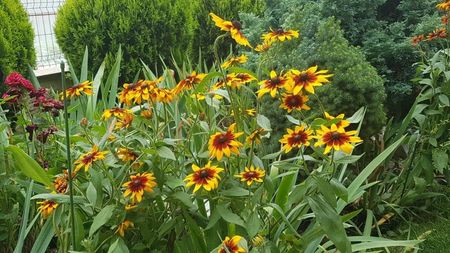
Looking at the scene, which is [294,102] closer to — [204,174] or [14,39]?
[204,174]

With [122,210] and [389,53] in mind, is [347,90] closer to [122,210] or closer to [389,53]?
[389,53]

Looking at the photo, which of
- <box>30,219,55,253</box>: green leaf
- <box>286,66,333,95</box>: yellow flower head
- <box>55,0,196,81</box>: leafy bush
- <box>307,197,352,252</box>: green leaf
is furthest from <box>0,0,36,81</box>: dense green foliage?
<box>307,197,352,252</box>: green leaf

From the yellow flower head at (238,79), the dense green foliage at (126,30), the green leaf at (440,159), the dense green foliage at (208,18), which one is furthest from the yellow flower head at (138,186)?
the dense green foliage at (208,18)

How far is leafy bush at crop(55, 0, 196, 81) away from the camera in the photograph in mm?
5062

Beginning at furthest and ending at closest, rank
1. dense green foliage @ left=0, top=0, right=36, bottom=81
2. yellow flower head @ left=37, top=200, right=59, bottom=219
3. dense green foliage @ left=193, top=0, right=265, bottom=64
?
1. dense green foliage @ left=193, top=0, right=265, bottom=64
2. dense green foliage @ left=0, top=0, right=36, bottom=81
3. yellow flower head @ left=37, top=200, right=59, bottom=219

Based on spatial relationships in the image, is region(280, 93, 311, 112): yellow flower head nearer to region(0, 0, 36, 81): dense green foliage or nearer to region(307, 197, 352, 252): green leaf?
region(307, 197, 352, 252): green leaf

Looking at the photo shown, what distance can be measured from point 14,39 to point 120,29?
86 centimetres

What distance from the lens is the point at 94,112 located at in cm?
295

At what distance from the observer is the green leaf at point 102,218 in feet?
5.21

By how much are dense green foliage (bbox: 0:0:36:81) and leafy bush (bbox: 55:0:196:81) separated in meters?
0.30

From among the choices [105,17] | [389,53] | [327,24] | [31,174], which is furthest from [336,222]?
[105,17]

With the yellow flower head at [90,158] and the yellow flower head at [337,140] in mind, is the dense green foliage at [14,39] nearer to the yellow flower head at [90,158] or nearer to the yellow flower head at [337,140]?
the yellow flower head at [90,158]

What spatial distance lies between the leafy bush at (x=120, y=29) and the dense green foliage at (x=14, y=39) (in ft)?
0.99

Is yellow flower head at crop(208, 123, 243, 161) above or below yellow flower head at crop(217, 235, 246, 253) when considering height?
above
